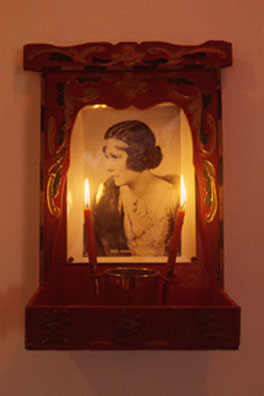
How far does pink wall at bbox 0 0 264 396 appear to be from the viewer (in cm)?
60

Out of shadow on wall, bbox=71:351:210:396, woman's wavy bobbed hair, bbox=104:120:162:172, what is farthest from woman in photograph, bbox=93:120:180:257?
shadow on wall, bbox=71:351:210:396

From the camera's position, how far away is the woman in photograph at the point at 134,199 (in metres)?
0.60

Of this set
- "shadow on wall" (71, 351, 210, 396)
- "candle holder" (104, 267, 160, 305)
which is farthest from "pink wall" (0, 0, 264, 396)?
"candle holder" (104, 267, 160, 305)

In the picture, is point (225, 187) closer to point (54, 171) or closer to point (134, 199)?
point (134, 199)

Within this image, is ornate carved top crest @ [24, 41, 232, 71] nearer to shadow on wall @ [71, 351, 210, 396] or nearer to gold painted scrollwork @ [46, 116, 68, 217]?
gold painted scrollwork @ [46, 116, 68, 217]

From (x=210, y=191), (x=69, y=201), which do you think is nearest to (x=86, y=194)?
(x=69, y=201)

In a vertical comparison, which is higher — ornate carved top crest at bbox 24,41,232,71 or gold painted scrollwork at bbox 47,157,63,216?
ornate carved top crest at bbox 24,41,232,71

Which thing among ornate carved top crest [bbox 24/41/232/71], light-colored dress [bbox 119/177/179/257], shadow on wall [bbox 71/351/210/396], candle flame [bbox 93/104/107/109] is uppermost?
ornate carved top crest [bbox 24/41/232/71]

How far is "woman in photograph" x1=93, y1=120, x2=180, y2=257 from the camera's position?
60 centimetres

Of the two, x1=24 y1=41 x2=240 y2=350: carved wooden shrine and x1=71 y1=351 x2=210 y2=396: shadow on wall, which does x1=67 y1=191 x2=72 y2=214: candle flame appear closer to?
x1=24 y1=41 x2=240 y2=350: carved wooden shrine

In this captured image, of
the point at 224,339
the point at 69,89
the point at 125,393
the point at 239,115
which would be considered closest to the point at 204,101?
the point at 239,115

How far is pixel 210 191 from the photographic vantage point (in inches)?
23.0

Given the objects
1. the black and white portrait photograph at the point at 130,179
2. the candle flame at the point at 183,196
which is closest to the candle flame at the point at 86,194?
the black and white portrait photograph at the point at 130,179

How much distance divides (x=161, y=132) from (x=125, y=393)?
0.36 m
